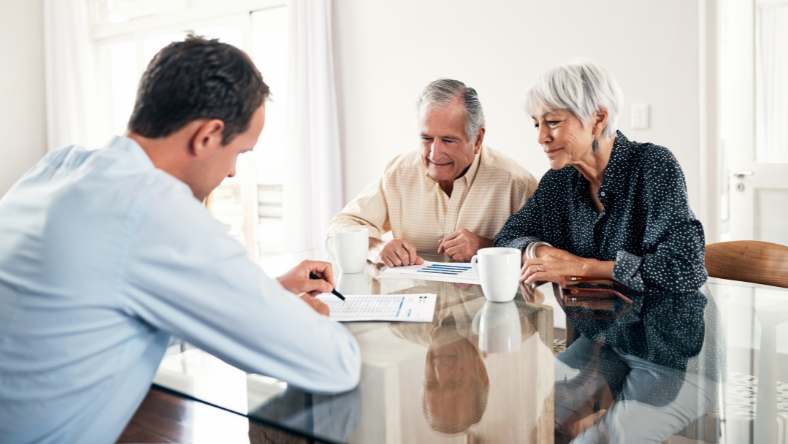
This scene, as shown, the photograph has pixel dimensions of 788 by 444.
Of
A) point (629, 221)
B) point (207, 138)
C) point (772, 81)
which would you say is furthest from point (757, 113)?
point (207, 138)

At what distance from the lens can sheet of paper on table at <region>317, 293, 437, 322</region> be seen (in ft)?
3.58

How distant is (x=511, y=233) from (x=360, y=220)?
1.89ft

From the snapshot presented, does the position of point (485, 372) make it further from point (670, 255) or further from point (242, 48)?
point (242, 48)

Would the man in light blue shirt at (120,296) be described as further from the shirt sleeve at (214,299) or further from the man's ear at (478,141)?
the man's ear at (478,141)

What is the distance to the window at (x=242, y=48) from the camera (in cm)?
422

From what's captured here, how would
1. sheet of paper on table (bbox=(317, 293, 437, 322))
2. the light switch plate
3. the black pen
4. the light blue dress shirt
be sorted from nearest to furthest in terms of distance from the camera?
the light blue dress shirt < sheet of paper on table (bbox=(317, 293, 437, 322)) < the black pen < the light switch plate

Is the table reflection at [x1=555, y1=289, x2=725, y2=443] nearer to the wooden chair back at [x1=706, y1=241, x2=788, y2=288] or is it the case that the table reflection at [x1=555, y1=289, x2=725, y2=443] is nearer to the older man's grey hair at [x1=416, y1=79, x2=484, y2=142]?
the wooden chair back at [x1=706, y1=241, x2=788, y2=288]

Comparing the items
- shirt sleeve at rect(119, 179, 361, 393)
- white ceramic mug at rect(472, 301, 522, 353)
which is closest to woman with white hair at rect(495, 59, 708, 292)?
white ceramic mug at rect(472, 301, 522, 353)

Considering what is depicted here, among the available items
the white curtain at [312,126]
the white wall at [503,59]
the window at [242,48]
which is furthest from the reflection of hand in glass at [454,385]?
the window at [242,48]

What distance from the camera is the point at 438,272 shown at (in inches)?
59.5

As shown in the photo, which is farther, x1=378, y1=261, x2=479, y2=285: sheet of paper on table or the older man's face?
the older man's face

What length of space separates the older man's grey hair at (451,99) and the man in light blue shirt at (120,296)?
3.89 ft

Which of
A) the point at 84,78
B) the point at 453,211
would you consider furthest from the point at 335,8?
the point at 84,78

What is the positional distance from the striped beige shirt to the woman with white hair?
21cm
